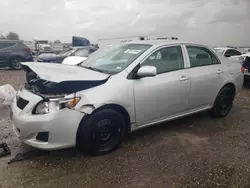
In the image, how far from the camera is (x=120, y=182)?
2.49 meters

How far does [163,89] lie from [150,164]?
1106 millimetres

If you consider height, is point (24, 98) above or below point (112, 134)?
above

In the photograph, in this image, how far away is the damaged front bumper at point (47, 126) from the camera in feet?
8.39

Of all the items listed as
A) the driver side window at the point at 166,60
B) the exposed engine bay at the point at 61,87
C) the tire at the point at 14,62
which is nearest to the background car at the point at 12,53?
the tire at the point at 14,62

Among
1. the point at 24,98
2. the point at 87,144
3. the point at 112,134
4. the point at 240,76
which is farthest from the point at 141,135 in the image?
the point at 240,76

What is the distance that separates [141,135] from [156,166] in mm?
918

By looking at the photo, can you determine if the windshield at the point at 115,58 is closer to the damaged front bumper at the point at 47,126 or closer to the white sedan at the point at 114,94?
the white sedan at the point at 114,94

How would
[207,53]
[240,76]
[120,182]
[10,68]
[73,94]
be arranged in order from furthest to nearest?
[10,68], [240,76], [207,53], [73,94], [120,182]

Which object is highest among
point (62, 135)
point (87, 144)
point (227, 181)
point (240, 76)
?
point (240, 76)

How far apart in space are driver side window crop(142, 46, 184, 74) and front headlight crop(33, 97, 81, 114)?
121 cm

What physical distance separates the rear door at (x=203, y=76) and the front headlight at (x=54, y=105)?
204 cm

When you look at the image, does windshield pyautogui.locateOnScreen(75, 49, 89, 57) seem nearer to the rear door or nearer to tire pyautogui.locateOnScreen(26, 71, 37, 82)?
the rear door

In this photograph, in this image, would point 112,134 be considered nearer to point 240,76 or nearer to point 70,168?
point 70,168

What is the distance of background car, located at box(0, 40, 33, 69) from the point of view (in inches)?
478
